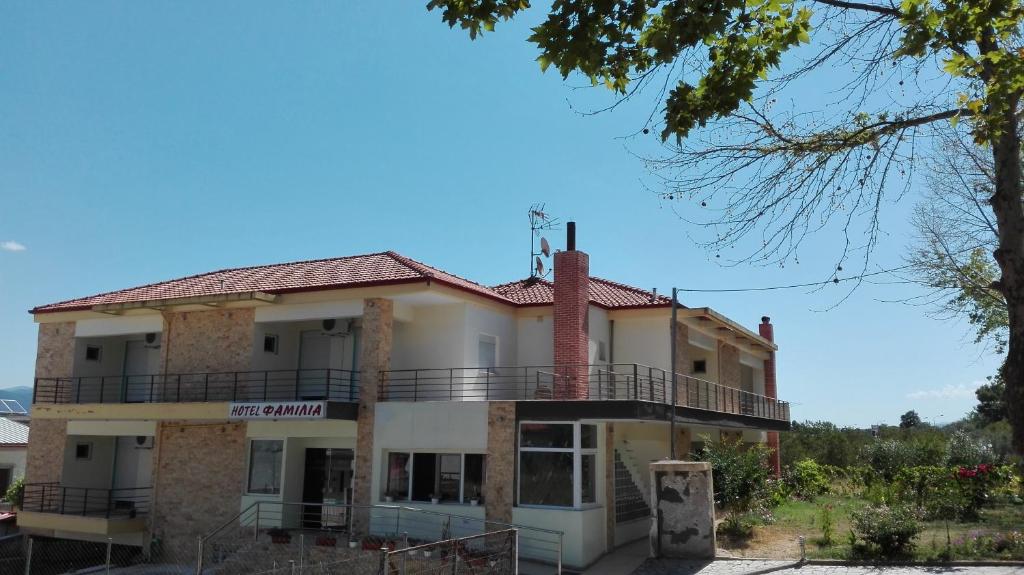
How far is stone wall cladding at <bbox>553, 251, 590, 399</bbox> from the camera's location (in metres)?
20.9

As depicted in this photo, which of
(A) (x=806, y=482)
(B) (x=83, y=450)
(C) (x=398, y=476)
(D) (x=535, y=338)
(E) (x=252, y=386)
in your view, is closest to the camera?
(C) (x=398, y=476)

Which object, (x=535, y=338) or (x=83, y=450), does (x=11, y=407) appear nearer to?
(x=83, y=450)

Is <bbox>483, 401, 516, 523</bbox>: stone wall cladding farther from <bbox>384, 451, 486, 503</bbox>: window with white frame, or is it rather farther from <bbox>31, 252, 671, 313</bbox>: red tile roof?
<bbox>31, 252, 671, 313</bbox>: red tile roof

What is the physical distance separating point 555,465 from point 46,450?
16.0 metres

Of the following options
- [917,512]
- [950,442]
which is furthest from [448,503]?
[950,442]

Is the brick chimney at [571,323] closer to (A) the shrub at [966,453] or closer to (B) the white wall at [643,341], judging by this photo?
(B) the white wall at [643,341]

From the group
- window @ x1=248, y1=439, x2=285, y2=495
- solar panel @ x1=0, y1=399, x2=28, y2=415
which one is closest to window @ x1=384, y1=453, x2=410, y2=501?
window @ x1=248, y1=439, x2=285, y2=495

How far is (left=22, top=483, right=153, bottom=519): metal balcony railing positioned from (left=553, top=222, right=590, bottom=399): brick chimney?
40.3 feet

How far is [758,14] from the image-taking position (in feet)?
25.7

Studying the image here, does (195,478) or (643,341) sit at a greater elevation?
(643,341)

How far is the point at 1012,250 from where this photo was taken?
724cm

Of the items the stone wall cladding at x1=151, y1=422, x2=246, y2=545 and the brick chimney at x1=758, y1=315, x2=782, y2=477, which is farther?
the brick chimney at x1=758, y1=315, x2=782, y2=477

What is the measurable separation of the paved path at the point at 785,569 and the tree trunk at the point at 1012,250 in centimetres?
986

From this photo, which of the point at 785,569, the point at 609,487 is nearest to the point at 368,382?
the point at 609,487
